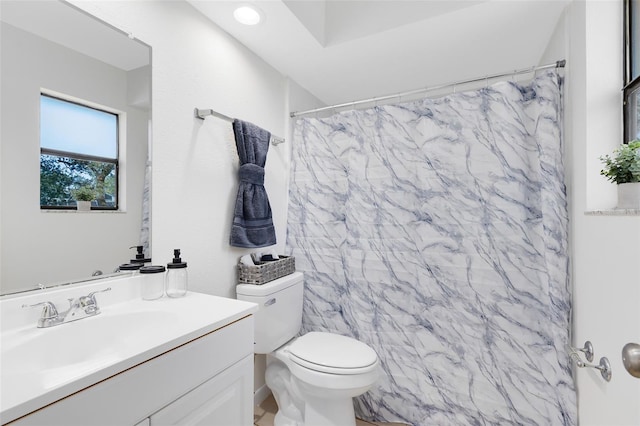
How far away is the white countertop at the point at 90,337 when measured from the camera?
23.1 inches

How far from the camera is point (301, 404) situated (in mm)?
1680

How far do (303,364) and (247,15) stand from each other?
71.2 inches

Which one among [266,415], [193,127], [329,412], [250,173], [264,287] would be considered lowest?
[266,415]

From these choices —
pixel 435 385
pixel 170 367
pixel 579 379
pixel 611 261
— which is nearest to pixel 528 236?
pixel 611 261

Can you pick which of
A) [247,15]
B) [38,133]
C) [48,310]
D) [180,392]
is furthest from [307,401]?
[247,15]

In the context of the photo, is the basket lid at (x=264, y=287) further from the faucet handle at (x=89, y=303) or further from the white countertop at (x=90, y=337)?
the faucet handle at (x=89, y=303)

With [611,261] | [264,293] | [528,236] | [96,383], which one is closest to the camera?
[96,383]

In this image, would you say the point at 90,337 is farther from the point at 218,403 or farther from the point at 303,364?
the point at 303,364

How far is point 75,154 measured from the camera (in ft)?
3.39

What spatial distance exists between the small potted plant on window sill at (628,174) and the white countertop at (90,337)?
1.36 metres

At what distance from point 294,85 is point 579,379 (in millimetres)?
2407

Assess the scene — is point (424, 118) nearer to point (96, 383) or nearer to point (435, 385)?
point (435, 385)

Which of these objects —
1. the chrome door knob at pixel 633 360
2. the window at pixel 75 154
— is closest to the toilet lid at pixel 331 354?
the chrome door knob at pixel 633 360

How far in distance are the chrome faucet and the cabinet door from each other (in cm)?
45
